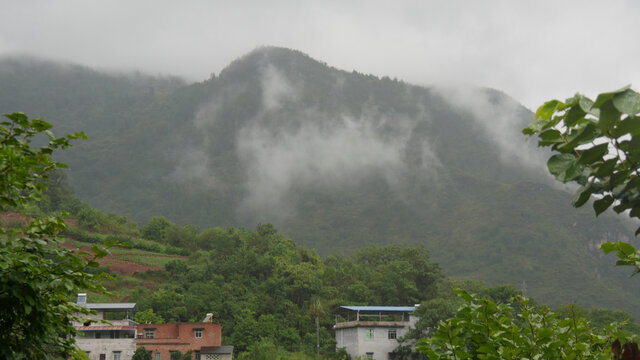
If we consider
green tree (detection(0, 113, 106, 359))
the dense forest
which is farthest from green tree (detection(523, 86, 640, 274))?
the dense forest

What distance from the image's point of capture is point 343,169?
158000 mm

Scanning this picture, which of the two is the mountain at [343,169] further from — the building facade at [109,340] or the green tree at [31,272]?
the green tree at [31,272]

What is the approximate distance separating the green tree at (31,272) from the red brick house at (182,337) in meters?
36.4

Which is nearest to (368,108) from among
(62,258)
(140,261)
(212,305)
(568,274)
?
(568,274)

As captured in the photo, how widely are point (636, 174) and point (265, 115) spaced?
18334 cm

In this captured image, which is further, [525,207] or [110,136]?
[110,136]

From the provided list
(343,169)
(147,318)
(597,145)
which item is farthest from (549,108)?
(343,169)

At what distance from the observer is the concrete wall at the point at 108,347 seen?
3631cm

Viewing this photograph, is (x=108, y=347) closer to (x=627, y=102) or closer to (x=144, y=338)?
(x=144, y=338)

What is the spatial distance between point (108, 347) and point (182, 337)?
477 centimetres

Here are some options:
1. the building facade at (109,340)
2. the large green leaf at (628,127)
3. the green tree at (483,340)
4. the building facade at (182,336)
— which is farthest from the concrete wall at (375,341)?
the large green leaf at (628,127)

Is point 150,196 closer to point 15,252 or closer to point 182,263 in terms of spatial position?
point 182,263

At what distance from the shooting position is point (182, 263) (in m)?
58.6

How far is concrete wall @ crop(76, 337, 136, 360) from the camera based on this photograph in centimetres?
3631
